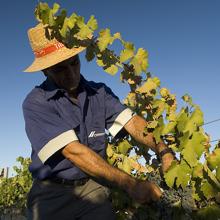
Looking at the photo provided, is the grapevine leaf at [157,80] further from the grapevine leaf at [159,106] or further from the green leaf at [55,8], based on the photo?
the green leaf at [55,8]

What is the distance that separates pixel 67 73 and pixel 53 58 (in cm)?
16

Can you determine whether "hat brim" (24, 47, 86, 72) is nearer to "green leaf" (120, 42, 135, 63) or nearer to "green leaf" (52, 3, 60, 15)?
"green leaf" (120, 42, 135, 63)

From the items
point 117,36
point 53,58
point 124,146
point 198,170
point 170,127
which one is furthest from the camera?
point 124,146

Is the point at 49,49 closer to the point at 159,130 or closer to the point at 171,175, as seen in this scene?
the point at 159,130

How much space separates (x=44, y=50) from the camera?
3.49 m

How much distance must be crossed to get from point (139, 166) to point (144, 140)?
0.87 meters

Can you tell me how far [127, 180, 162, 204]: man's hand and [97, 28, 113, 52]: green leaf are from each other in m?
0.95

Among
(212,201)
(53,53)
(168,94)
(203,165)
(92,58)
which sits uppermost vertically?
(53,53)

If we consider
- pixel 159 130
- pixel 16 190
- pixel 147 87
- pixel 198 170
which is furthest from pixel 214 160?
pixel 16 190

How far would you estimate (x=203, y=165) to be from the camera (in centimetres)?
261

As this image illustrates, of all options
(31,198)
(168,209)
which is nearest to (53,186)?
(31,198)

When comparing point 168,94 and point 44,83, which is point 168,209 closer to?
point 168,94

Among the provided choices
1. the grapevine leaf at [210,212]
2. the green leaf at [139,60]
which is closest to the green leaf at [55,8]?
the green leaf at [139,60]

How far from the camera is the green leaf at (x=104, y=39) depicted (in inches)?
118
